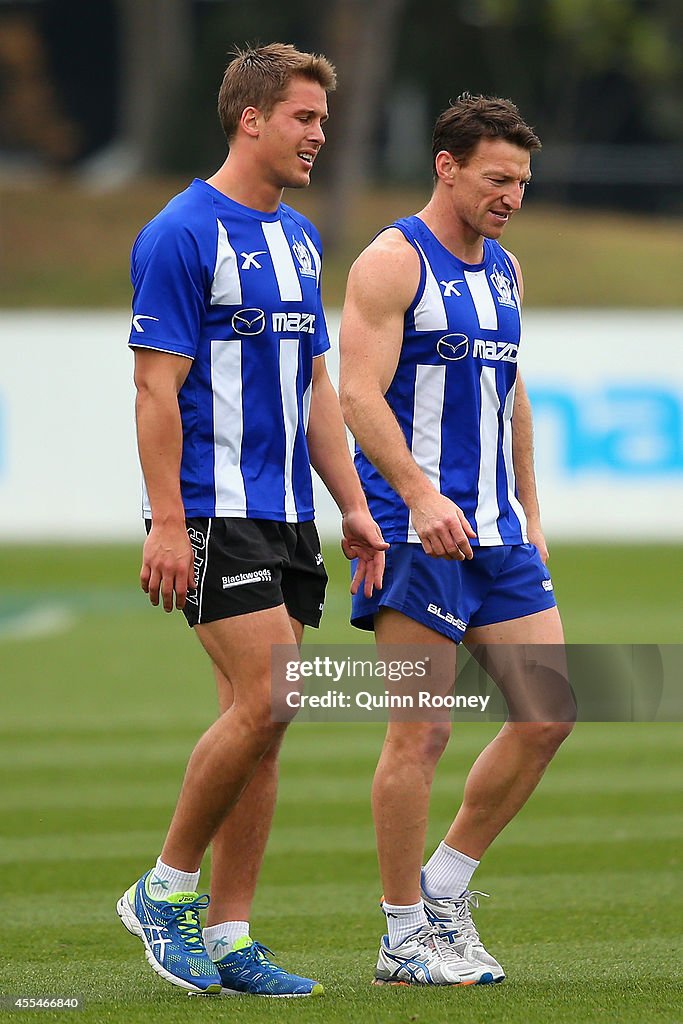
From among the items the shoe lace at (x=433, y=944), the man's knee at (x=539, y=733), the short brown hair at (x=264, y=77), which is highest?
the short brown hair at (x=264, y=77)

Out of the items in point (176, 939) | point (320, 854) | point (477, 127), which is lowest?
point (320, 854)

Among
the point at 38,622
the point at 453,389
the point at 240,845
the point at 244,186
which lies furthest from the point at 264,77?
the point at 38,622

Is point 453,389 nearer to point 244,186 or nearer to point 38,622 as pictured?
point 244,186

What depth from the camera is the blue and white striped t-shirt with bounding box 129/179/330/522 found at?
4.41 m

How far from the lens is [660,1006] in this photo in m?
4.25

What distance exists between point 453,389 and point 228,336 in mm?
645

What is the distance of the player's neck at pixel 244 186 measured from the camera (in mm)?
4598

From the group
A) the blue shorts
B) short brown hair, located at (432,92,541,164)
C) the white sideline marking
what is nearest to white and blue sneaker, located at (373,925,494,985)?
the blue shorts

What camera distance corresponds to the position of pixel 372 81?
93.9ft

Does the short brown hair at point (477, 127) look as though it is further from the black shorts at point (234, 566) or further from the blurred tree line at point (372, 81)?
the blurred tree line at point (372, 81)

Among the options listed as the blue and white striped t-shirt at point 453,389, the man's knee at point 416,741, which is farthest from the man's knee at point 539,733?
the blue and white striped t-shirt at point 453,389

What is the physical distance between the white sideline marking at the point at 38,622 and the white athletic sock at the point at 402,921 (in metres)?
8.19

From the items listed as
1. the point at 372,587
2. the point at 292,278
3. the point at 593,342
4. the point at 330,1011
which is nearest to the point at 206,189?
the point at 292,278

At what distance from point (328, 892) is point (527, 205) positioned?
25.0 metres
